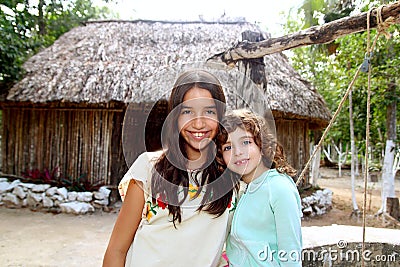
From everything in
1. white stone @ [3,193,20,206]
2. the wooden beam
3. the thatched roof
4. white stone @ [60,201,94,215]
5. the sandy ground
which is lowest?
the sandy ground

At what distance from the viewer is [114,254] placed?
1208 mm

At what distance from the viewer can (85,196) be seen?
599 centimetres

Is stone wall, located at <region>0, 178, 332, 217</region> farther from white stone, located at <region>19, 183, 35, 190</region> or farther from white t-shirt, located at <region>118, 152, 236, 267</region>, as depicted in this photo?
white t-shirt, located at <region>118, 152, 236, 267</region>

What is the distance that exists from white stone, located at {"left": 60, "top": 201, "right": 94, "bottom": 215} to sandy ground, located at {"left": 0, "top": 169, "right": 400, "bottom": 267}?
4.8 inches

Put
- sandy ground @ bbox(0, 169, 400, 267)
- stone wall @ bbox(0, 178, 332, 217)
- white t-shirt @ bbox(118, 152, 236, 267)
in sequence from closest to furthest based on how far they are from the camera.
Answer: white t-shirt @ bbox(118, 152, 236, 267) < sandy ground @ bbox(0, 169, 400, 267) < stone wall @ bbox(0, 178, 332, 217)

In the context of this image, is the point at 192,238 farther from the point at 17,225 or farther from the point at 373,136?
the point at 373,136

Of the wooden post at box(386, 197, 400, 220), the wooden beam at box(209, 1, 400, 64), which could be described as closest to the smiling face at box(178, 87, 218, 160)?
the wooden beam at box(209, 1, 400, 64)

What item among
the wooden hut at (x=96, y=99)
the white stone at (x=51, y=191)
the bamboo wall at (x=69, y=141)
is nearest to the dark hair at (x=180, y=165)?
the wooden hut at (x=96, y=99)

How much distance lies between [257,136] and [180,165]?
360 mm

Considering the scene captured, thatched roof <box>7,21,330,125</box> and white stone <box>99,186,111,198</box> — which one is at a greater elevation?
thatched roof <box>7,21,330,125</box>

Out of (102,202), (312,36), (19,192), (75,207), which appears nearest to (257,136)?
(312,36)

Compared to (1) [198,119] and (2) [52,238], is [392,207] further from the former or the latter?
(1) [198,119]

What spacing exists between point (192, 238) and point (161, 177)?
0.80 feet

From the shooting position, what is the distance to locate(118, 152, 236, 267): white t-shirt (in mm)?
1183
